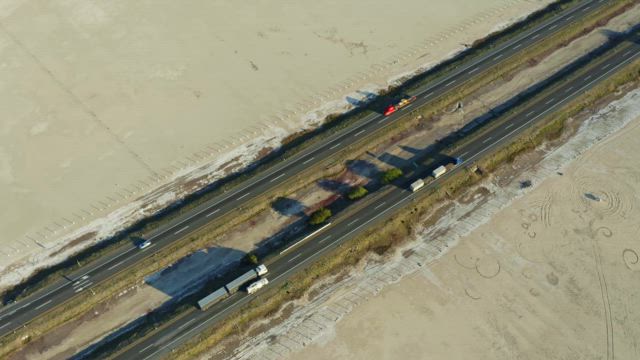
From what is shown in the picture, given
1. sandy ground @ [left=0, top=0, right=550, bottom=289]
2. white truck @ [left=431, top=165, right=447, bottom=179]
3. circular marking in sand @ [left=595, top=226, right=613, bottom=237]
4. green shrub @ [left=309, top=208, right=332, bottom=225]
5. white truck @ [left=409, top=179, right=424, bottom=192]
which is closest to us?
green shrub @ [left=309, top=208, right=332, bottom=225]

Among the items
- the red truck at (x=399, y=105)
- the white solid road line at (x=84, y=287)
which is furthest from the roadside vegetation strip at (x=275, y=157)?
the white solid road line at (x=84, y=287)

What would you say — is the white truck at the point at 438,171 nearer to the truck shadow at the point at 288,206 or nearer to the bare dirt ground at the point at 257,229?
the bare dirt ground at the point at 257,229

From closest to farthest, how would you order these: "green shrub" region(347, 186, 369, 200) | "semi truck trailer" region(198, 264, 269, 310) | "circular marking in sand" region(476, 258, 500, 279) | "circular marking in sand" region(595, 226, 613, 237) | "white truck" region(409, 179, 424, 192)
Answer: "semi truck trailer" region(198, 264, 269, 310)
"circular marking in sand" region(476, 258, 500, 279)
"circular marking in sand" region(595, 226, 613, 237)
"green shrub" region(347, 186, 369, 200)
"white truck" region(409, 179, 424, 192)

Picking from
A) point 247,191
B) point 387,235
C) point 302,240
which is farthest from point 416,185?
point 247,191

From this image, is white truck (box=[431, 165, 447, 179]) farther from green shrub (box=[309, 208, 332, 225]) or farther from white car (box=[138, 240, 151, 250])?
white car (box=[138, 240, 151, 250])

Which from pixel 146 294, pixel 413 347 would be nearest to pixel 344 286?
pixel 413 347

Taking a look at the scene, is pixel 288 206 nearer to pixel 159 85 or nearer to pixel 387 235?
pixel 387 235

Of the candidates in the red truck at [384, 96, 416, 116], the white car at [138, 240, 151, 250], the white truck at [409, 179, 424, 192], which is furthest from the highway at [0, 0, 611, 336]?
the white truck at [409, 179, 424, 192]
